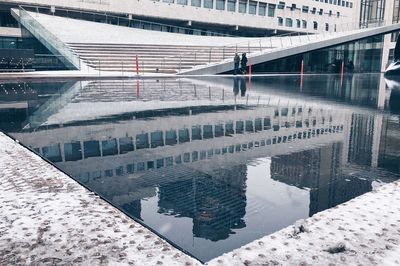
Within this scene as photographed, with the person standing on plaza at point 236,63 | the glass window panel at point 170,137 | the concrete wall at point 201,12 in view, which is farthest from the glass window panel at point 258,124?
the concrete wall at point 201,12

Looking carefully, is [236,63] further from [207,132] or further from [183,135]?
[183,135]

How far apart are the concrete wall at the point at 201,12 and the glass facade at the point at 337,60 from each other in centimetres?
1027

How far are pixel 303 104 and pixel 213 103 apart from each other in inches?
131

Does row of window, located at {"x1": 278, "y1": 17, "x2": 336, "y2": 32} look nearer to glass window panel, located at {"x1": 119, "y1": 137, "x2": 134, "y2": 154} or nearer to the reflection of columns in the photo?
the reflection of columns

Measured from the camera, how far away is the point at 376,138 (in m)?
7.46

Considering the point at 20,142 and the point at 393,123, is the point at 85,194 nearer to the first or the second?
the point at 20,142

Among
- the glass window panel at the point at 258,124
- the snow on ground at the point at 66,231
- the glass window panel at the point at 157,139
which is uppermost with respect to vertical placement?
the glass window panel at the point at 258,124

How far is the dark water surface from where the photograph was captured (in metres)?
3.56

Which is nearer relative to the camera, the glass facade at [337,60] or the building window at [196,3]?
the glass facade at [337,60]

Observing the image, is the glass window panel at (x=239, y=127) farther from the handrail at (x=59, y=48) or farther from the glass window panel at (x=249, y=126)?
the handrail at (x=59, y=48)

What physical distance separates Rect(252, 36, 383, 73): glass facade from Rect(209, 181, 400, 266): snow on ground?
34.6 meters

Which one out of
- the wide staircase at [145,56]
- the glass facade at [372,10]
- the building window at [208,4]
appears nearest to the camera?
the wide staircase at [145,56]

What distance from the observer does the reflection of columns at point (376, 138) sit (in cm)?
589

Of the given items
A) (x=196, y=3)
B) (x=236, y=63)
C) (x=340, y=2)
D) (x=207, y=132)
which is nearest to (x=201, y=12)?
(x=196, y=3)
